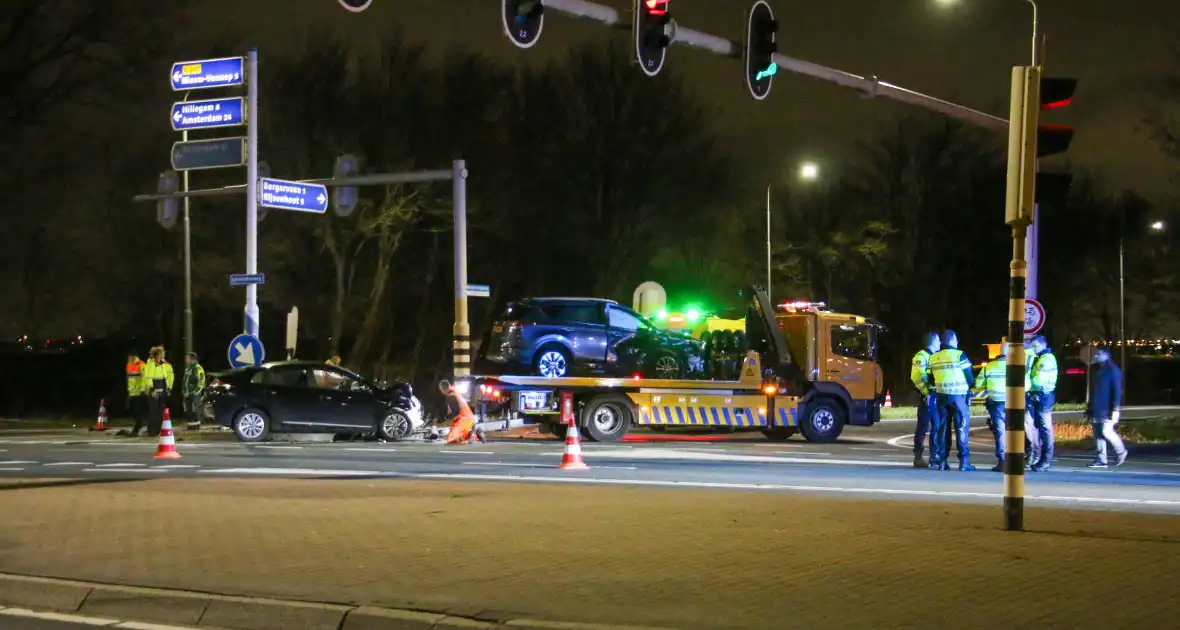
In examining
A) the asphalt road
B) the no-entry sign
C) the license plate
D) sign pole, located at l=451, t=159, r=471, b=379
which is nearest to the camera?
the asphalt road

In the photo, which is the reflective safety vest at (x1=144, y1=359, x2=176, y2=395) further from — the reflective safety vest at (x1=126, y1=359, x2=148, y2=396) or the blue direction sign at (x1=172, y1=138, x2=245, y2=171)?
the blue direction sign at (x1=172, y1=138, x2=245, y2=171)

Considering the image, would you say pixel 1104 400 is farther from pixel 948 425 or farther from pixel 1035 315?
pixel 948 425

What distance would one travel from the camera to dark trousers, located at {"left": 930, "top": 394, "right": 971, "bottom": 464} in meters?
16.8

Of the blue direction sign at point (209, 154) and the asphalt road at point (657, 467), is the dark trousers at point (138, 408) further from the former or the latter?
the blue direction sign at point (209, 154)

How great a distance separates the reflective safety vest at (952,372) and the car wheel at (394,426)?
1138 centimetres

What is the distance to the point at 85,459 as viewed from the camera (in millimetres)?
19344

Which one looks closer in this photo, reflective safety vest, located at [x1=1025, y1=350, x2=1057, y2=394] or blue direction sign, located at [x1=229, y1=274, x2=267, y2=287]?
reflective safety vest, located at [x1=1025, y1=350, x2=1057, y2=394]

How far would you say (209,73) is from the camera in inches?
1052

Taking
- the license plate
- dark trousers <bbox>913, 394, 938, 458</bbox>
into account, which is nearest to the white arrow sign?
the license plate

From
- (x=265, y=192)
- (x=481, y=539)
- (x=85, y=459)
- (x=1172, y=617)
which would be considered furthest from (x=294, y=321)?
(x=1172, y=617)

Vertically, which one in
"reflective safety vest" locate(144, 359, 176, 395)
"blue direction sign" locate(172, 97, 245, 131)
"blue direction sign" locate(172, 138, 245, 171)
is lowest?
"reflective safety vest" locate(144, 359, 176, 395)

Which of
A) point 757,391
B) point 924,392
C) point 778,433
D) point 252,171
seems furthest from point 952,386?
point 252,171

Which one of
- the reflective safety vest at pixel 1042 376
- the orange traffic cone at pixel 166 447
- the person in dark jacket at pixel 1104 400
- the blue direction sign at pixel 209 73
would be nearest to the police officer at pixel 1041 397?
the reflective safety vest at pixel 1042 376

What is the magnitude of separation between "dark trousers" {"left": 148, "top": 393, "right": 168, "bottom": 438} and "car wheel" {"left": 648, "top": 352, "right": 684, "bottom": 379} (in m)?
10.1
